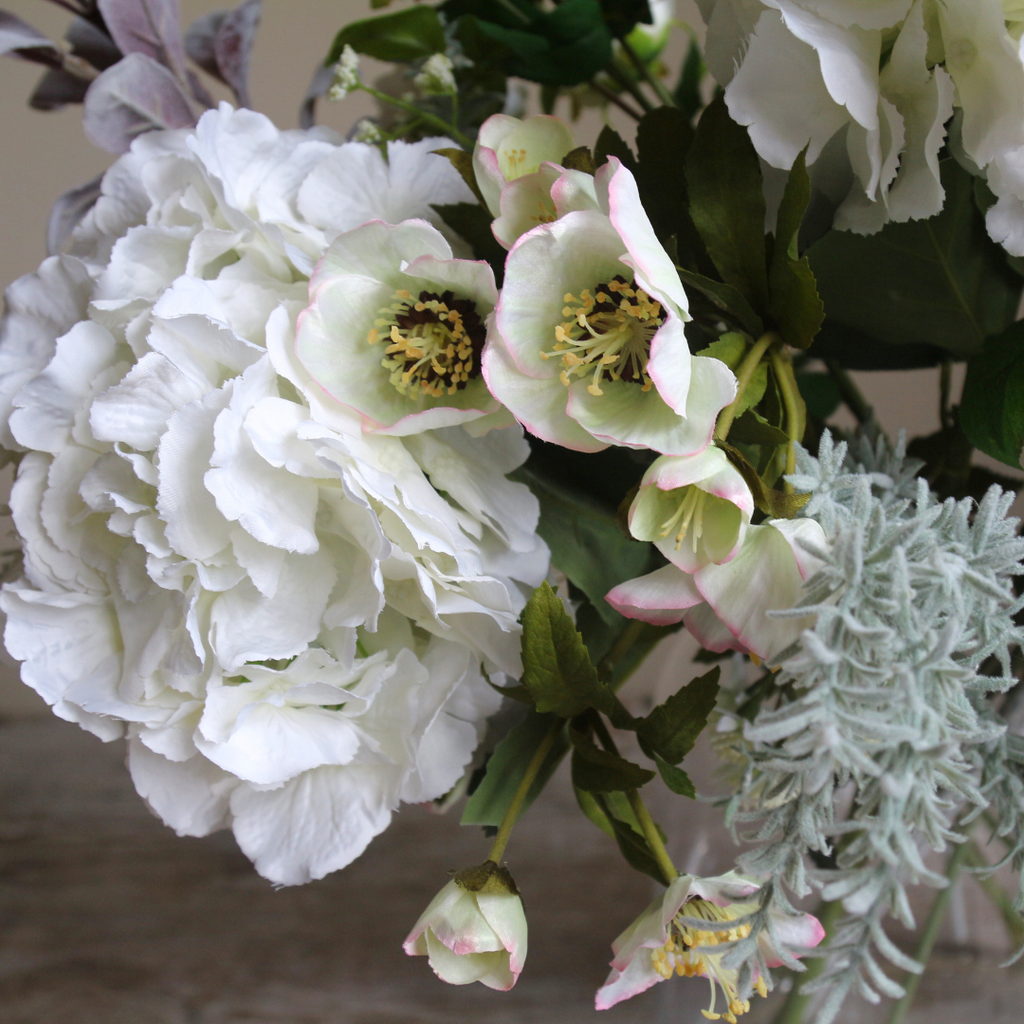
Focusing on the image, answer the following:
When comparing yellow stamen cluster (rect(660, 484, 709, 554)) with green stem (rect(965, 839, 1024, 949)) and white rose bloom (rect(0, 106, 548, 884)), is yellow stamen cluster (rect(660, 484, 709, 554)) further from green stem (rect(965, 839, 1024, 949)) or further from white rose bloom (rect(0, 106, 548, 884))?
green stem (rect(965, 839, 1024, 949))

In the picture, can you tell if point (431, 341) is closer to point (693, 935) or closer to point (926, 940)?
point (693, 935)

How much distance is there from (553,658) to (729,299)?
0.12 m

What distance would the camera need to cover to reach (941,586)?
228mm

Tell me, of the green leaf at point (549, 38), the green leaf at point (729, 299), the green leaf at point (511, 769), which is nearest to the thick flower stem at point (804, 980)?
the green leaf at point (511, 769)

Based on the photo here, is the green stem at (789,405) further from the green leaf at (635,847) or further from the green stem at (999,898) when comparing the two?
the green stem at (999,898)

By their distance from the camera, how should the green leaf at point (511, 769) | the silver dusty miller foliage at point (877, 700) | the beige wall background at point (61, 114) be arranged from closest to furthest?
1. the silver dusty miller foliage at point (877, 700)
2. the green leaf at point (511, 769)
3. the beige wall background at point (61, 114)

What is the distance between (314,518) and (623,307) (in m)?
0.11

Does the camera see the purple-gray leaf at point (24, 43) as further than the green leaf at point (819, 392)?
No

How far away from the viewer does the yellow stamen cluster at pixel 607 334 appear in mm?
250

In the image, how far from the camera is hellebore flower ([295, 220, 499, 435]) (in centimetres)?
27

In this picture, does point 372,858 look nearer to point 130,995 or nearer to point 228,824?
point 130,995

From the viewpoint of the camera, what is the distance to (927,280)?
1.06 feet

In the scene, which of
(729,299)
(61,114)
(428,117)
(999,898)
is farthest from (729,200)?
(61,114)

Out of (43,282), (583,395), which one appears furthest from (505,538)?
(43,282)
